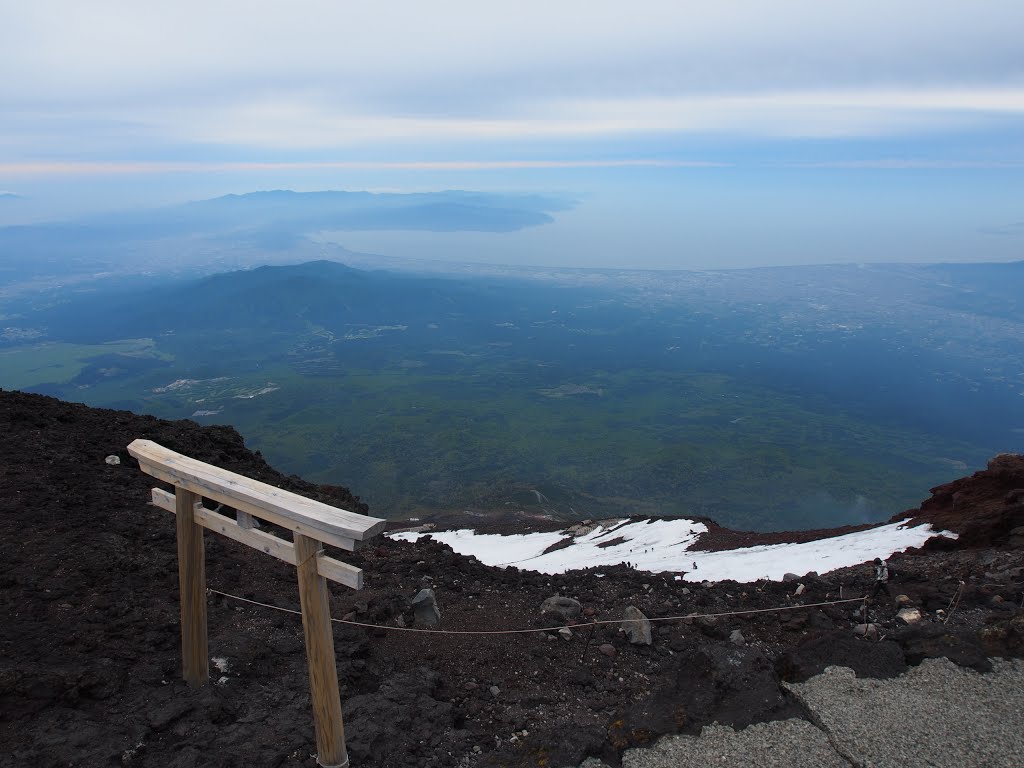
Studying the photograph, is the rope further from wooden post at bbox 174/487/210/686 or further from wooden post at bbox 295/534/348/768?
wooden post at bbox 295/534/348/768

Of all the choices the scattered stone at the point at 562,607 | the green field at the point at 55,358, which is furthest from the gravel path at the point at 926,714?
the green field at the point at 55,358

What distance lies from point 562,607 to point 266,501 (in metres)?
4.75

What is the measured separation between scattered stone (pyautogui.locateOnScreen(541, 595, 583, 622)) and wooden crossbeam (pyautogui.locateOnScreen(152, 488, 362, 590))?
12.3 feet

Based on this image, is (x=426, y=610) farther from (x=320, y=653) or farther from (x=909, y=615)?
(x=909, y=615)

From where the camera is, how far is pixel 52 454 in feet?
34.4

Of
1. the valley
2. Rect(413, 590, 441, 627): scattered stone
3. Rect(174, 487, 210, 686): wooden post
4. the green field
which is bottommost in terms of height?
the valley

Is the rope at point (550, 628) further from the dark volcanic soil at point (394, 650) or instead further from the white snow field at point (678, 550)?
the white snow field at point (678, 550)

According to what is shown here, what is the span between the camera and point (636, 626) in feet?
24.0

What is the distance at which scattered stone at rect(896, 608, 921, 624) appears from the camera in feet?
24.4

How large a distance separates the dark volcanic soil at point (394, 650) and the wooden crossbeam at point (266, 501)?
1959 mm

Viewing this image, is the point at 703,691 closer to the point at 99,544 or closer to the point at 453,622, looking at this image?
the point at 453,622

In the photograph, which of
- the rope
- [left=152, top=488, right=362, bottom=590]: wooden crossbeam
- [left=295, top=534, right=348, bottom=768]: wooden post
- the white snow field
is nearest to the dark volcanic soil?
the rope

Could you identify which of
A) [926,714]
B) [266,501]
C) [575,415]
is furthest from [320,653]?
[575,415]

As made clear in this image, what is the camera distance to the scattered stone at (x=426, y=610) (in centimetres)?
764
